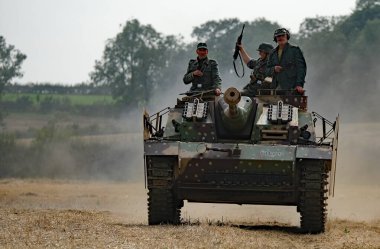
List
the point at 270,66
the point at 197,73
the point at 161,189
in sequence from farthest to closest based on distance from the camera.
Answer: the point at 197,73 < the point at 270,66 < the point at 161,189

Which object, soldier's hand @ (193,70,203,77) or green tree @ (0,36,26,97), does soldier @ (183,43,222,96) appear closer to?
soldier's hand @ (193,70,203,77)

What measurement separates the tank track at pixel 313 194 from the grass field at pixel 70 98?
137ft

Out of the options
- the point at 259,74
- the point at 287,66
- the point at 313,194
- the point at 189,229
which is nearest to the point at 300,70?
the point at 287,66

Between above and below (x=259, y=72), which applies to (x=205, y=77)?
below

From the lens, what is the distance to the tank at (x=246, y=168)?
14.8 meters

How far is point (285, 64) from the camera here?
1750cm

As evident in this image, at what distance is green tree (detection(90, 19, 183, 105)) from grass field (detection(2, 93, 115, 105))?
5.46 ft

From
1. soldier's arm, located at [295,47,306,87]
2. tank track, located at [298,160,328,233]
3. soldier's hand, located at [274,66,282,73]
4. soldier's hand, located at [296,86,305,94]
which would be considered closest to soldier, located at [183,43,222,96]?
soldier's hand, located at [274,66,282,73]

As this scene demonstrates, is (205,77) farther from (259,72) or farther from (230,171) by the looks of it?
(230,171)

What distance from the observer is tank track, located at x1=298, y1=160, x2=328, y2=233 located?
1478 cm

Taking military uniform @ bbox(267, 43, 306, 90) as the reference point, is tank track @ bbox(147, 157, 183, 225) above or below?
below

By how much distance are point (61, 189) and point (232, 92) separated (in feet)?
57.4

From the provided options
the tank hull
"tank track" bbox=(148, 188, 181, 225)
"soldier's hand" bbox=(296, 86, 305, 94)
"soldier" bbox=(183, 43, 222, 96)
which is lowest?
"tank track" bbox=(148, 188, 181, 225)

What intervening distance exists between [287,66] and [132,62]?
45.7 metres
